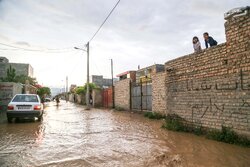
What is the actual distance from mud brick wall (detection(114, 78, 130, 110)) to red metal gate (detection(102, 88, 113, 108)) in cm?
264

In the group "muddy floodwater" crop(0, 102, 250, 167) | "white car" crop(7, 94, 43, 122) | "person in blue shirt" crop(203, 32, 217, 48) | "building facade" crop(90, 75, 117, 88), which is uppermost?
"building facade" crop(90, 75, 117, 88)

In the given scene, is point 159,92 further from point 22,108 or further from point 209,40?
point 22,108

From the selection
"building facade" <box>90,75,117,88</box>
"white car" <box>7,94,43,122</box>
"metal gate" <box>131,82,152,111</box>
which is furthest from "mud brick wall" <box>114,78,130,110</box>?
"building facade" <box>90,75,117,88</box>

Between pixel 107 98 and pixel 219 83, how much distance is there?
2045 cm

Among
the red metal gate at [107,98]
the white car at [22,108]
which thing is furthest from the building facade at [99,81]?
the white car at [22,108]

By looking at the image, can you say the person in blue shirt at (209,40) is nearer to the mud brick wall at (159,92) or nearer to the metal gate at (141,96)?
the mud brick wall at (159,92)

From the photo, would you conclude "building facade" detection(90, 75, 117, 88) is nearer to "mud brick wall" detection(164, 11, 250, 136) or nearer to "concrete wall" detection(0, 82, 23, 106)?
"concrete wall" detection(0, 82, 23, 106)

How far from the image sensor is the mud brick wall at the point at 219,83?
547 centimetres

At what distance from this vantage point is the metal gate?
14.7 metres

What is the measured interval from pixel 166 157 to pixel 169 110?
14.2 feet

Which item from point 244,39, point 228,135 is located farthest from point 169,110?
point 244,39

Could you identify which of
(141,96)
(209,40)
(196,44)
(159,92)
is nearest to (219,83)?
(209,40)

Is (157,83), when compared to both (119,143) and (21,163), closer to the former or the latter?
(119,143)

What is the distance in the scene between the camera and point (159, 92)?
12.8 meters
